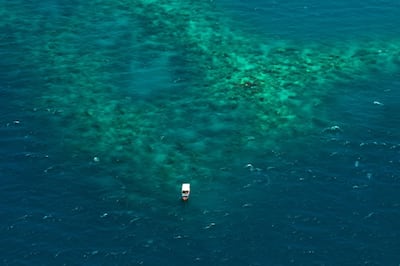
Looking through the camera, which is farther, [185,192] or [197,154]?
[197,154]

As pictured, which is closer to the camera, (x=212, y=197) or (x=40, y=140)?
(x=212, y=197)

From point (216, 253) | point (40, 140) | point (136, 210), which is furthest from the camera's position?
point (40, 140)

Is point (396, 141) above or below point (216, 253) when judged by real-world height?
above

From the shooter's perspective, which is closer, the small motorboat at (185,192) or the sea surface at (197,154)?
the sea surface at (197,154)

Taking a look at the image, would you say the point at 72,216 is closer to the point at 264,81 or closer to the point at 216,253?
the point at 216,253

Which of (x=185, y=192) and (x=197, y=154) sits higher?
(x=197, y=154)

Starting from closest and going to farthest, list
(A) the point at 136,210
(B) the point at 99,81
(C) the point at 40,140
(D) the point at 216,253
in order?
(D) the point at 216,253 < (A) the point at 136,210 < (C) the point at 40,140 < (B) the point at 99,81

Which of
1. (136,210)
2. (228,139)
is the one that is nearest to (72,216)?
(136,210)

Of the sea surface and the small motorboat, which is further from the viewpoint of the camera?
the small motorboat
